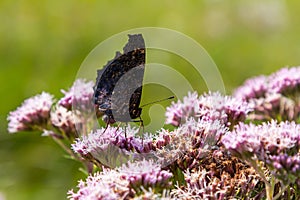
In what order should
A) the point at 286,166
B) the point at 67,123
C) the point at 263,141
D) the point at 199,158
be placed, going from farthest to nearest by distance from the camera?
the point at 67,123
the point at 199,158
the point at 263,141
the point at 286,166

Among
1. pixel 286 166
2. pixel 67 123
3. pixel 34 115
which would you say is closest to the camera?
pixel 286 166

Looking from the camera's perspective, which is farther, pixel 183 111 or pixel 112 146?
pixel 183 111

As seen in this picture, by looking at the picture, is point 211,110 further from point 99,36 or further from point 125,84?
point 99,36

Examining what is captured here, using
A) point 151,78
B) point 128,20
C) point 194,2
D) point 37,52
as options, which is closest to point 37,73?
point 37,52

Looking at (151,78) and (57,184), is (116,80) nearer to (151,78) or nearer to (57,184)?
(57,184)

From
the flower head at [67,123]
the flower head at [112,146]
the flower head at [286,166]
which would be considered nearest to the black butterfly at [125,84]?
the flower head at [112,146]

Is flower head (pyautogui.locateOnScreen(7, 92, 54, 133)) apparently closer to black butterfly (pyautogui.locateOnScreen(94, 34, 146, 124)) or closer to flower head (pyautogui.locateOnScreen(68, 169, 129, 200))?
black butterfly (pyautogui.locateOnScreen(94, 34, 146, 124))

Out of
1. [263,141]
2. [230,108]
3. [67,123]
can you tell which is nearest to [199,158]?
[263,141]
